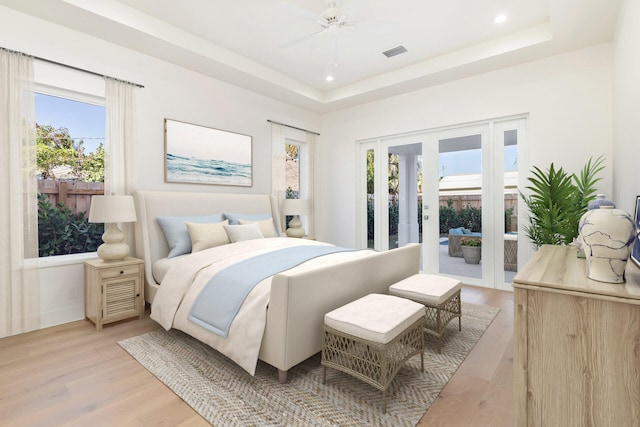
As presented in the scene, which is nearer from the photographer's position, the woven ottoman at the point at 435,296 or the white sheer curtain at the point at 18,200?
the woven ottoman at the point at 435,296

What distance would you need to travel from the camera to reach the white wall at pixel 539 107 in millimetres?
3275

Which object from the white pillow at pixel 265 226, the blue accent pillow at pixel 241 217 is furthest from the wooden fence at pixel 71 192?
the white pillow at pixel 265 226

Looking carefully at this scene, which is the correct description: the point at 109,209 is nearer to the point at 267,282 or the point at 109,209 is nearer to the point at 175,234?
the point at 175,234

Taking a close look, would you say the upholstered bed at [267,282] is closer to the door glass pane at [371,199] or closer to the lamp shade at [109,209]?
the lamp shade at [109,209]

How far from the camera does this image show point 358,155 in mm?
5352

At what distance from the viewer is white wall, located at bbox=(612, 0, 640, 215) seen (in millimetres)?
1942

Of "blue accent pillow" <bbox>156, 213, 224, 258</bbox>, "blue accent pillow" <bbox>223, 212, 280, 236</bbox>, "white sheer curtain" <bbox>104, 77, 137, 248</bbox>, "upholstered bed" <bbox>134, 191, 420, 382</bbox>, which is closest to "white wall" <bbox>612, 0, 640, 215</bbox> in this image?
"upholstered bed" <bbox>134, 191, 420, 382</bbox>

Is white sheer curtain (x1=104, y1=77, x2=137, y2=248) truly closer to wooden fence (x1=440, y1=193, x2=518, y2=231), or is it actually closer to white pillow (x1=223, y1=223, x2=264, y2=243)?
white pillow (x1=223, y1=223, x2=264, y2=243)

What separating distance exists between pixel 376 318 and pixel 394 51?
3288mm

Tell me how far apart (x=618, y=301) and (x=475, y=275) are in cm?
343

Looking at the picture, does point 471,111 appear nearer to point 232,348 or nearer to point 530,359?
point 530,359

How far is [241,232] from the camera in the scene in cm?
338

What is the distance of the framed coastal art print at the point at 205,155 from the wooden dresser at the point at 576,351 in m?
3.58

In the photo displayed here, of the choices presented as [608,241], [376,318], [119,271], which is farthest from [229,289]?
[608,241]
